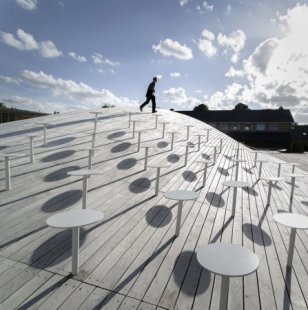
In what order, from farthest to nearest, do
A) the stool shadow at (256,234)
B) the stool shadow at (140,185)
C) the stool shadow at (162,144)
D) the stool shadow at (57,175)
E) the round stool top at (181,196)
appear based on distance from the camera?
the stool shadow at (162,144) → the stool shadow at (57,175) → the stool shadow at (140,185) → the stool shadow at (256,234) → the round stool top at (181,196)

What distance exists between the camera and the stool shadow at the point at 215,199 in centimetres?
532

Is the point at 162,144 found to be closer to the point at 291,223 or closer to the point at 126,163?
the point at 126,163

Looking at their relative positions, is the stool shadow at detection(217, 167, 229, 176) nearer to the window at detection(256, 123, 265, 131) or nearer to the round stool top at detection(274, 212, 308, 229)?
the round stool top at detection(274, 212, 308, 229)

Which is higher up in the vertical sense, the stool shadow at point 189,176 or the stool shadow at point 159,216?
the stool shadow at point 189,176

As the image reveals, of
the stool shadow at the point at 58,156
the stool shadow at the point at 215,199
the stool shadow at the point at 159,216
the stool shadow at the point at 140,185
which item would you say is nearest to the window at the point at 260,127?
the stool shadow at the point at 215,199

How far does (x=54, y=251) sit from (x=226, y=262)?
7.79 ft

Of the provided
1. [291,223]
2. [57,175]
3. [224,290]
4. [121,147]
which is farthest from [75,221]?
[121,147]

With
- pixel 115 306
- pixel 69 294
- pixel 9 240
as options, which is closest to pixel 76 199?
pixel 9 240

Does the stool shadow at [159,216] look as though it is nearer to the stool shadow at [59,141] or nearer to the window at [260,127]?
the stool shadow at [59,141]

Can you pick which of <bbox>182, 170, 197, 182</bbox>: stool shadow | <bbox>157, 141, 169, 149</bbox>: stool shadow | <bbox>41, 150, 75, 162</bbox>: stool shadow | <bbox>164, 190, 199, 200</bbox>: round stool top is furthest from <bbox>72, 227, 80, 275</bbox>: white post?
<bbox>157, 141, 169, 149</bbox>: stool shadow

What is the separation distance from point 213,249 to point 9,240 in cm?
300

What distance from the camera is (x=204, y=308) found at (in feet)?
8.28

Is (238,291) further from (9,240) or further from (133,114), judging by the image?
(133,114)

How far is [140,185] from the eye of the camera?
591cm
